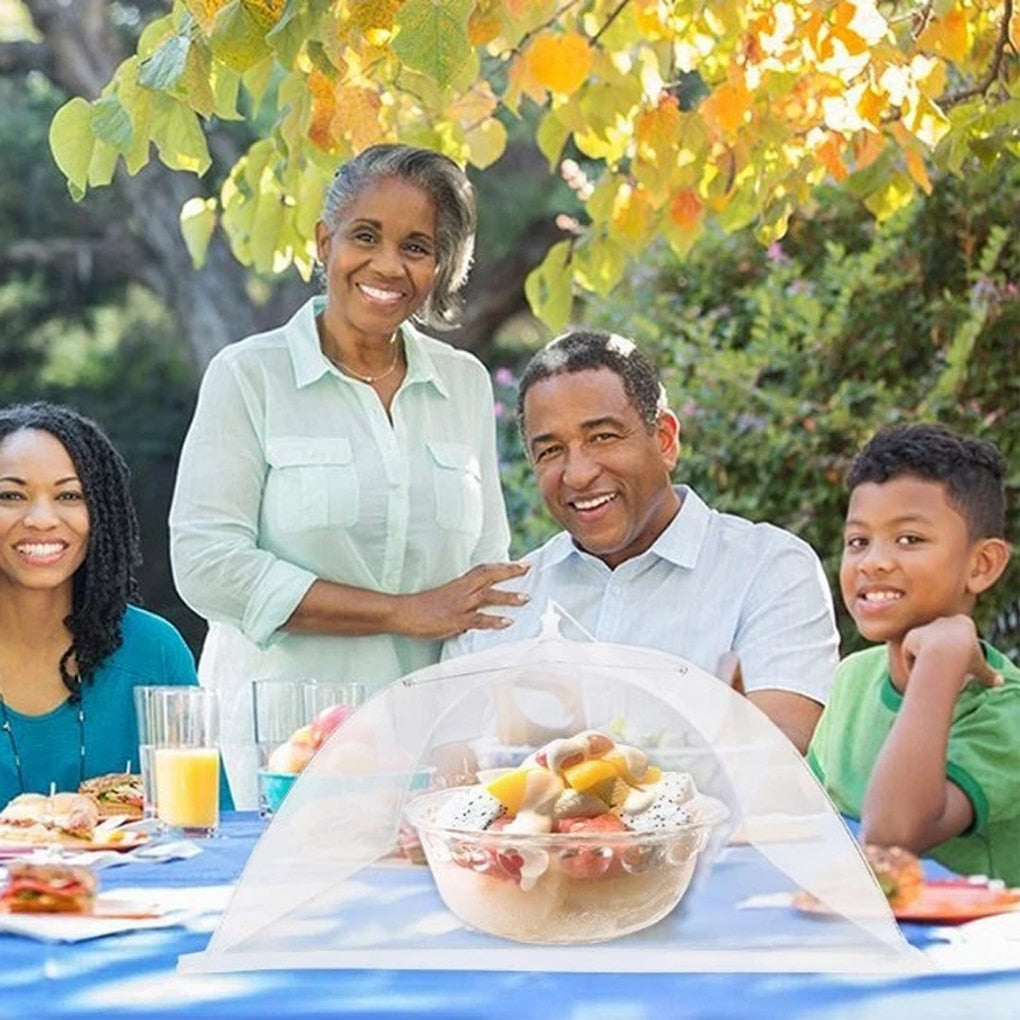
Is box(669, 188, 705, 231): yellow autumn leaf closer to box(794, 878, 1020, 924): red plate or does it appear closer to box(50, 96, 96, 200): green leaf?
box(50, 96, 96, 200): green leaf

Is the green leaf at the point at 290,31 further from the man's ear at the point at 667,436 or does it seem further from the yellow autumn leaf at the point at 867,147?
the yellow autumn leaf at the point at 867,147

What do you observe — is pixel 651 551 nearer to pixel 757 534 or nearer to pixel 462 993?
pixel 757 534

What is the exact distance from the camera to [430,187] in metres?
3.40

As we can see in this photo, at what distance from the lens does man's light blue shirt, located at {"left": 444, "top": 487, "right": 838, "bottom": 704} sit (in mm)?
2992

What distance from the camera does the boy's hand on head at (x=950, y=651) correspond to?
2475 millimetres

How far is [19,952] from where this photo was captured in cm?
182

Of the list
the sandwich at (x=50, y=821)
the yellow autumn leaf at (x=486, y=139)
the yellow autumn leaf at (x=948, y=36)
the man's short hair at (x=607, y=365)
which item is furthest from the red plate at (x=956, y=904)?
the yellow autumn leaf at (x=486, y=139)

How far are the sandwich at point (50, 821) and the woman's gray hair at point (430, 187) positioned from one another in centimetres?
121

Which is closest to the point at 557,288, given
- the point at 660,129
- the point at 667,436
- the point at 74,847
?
the point at 660,129

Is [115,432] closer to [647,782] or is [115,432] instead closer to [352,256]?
[352,256]

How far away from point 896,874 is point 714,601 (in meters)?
1.11

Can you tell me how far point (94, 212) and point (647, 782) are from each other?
10.3 metres

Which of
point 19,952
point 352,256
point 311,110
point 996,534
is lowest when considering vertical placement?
point 19,952

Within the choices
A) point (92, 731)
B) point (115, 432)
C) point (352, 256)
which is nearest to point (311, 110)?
point (352, 256)
